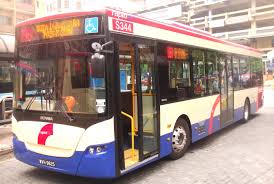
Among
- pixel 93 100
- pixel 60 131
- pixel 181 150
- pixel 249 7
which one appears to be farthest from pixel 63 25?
pixel 249 7

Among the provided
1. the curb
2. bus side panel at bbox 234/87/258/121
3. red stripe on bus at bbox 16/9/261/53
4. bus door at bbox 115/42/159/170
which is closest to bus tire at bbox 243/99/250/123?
bus side panel at bbox 234/87/258/121

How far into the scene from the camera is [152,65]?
21.0 feet

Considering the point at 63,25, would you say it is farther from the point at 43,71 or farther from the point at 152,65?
the point at 152,65

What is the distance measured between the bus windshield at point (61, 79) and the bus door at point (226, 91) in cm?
524

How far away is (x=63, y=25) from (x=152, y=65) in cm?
173

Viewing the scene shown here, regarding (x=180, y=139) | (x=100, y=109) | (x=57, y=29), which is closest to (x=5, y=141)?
(x=180, y=139)

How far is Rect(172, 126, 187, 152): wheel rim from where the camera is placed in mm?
7176

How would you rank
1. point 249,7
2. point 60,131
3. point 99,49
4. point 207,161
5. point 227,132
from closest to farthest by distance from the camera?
point 99,49
point 60,131
point 207,161
point 227,132
point 249,7

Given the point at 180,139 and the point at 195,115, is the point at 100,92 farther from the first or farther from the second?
the point at 195,115

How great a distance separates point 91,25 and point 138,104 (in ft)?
5.03

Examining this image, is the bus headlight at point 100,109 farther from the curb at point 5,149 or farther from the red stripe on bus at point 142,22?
the curb at point 5,149

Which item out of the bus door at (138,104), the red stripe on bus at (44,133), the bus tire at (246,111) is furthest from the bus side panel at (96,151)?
the bus tire at (246,111)

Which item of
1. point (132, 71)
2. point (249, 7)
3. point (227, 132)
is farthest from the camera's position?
point (249, 7)

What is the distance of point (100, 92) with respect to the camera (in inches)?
206
